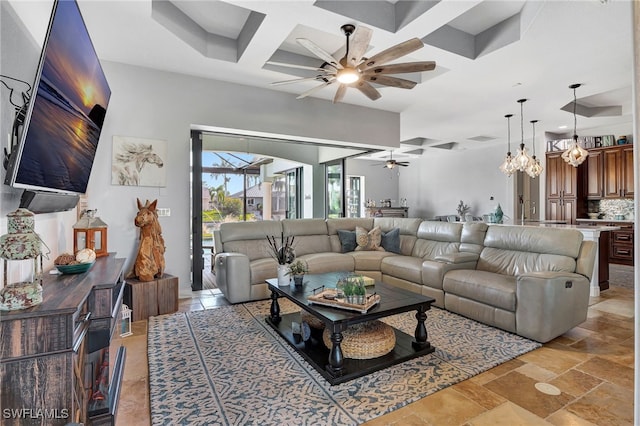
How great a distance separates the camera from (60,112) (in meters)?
1.74

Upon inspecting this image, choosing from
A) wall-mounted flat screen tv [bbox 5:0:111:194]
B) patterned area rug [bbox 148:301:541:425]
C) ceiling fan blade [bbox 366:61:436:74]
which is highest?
ceiling fan blade [bbox 366:61:436:74]

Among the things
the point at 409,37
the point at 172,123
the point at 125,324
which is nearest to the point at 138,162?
the point at 172,123

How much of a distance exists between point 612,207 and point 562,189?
40.2 inches

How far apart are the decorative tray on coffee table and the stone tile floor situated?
675 millimetres

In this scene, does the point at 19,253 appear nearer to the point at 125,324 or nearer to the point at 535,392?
the point at 125,324

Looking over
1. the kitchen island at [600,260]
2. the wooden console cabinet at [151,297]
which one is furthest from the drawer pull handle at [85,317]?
the kitchen island at [600,260]

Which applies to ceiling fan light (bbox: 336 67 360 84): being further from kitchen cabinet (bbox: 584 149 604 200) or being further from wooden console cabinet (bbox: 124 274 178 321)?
kitchen cabinet (bbox: 584 149 604 200)

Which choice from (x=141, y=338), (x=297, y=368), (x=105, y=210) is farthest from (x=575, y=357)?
(x=105, y=210)

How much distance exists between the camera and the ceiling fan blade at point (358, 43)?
2.49 m

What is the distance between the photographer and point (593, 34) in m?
3.16

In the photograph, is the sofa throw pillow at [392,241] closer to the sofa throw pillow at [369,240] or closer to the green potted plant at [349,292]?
the sofa throw pillow at [369,240]

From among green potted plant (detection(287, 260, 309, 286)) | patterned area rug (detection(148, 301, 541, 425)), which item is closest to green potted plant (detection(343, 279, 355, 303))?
patterned area rug (detection(148, 301, 541, 425))

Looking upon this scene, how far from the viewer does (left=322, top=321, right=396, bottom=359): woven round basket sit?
8.02ft

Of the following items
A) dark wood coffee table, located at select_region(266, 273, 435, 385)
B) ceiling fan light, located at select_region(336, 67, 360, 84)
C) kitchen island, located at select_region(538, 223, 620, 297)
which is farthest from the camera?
kitchen island, located at select_region(538, 223, 620, 297)
